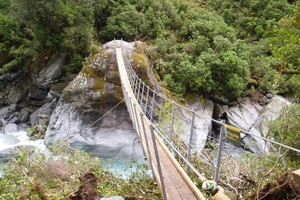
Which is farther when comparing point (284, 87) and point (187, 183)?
point (284, 87)

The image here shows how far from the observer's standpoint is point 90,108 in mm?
7836

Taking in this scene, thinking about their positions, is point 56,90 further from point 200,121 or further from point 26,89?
point 200,121

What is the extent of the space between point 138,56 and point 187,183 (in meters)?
6.42

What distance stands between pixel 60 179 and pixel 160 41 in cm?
627

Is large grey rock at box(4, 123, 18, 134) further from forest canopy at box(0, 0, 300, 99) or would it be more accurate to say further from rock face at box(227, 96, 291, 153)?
rock face at box(227, 96, 291, 153)

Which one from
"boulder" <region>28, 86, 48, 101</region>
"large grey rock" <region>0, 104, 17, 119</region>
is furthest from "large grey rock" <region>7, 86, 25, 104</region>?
"boulder" <region>28, 86, 48, 101</region>

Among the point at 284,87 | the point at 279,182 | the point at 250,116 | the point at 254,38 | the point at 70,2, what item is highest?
the point at 70,2

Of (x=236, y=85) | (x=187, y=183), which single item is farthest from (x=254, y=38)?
(x=187, y=183)

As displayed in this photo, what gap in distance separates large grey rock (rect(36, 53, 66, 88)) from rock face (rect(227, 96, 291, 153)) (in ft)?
17.6

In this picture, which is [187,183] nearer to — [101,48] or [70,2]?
[101,48]

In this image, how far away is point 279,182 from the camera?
2.06 meters

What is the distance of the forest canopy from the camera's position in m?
8.81

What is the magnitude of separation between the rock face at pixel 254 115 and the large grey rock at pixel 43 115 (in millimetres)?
5252

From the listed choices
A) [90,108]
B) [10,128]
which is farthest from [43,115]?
[90,108]
